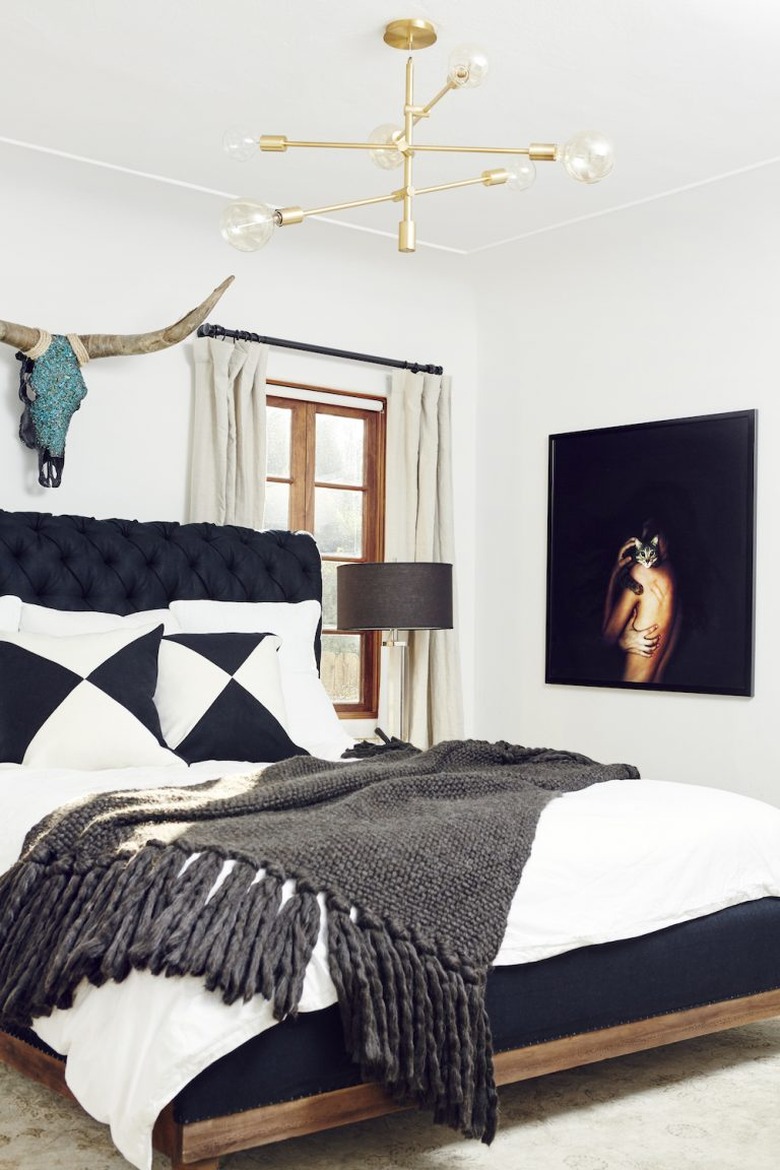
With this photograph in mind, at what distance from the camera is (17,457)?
4.66m

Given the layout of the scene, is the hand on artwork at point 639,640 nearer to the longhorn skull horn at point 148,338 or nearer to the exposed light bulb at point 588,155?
the longhorn skull horn at point 148,338

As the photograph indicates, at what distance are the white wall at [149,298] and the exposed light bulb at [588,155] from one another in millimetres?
2431

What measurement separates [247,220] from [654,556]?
271 centimetres

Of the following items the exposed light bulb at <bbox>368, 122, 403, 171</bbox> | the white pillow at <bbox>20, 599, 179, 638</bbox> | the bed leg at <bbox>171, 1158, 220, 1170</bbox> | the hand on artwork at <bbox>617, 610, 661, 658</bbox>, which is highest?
the exposed light bulb at <bbox>368, 122, 403, 171</bbox>

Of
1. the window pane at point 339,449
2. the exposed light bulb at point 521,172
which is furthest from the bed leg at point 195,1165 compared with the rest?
the window pane at point 339,449

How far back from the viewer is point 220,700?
374 centimetres

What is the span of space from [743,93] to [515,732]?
9.56ft

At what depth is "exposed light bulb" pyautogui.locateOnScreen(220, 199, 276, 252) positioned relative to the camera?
2988mm

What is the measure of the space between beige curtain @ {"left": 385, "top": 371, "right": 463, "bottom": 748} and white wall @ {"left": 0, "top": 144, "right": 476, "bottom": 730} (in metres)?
0.20

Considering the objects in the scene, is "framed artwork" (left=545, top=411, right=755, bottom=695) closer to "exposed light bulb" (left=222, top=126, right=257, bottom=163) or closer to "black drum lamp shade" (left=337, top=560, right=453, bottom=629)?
"black drum lamp shade" (left=337, top=560, right=453, bottom=629)

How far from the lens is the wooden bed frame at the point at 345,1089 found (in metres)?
2.04

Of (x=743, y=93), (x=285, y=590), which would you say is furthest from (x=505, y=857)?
(x=743, y=93)

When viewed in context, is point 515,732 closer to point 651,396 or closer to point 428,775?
point 651,396

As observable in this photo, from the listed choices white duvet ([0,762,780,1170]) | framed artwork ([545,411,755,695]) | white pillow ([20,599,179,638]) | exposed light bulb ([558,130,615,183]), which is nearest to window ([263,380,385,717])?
framed artwork ([545,411,755,695])
